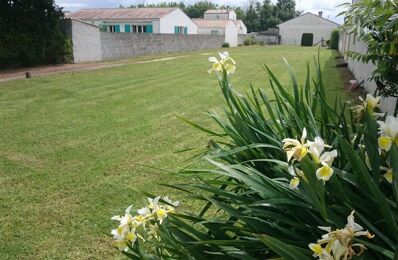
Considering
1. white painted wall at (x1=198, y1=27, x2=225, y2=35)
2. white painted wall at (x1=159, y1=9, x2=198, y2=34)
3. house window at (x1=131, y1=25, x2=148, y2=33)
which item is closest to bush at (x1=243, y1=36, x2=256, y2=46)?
white painted wall at (x1=198, y1=27, x2=225, y2=35)

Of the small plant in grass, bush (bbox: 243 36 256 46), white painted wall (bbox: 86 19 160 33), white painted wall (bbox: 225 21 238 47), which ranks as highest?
white painted wall (bbox: 86 19 160 33)

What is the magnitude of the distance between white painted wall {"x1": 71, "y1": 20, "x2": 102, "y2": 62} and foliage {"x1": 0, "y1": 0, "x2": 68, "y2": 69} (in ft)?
2.96

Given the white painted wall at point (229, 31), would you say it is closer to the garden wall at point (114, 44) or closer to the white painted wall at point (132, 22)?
the white painted wall at point (132, 22)

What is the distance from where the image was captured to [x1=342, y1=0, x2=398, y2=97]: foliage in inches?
66.3

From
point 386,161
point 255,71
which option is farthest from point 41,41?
point 386,161

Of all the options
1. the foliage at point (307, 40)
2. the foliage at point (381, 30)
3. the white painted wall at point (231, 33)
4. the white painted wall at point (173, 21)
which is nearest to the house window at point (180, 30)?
the white painted wall at point (173, 21)

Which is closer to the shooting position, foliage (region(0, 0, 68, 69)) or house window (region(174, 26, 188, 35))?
foliage (region(0, 0, 68, 69))

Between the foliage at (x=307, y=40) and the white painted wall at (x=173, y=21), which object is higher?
the white painted wall at (x=173, y=21)

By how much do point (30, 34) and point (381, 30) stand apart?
16.1 metres

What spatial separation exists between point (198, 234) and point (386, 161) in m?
0.85

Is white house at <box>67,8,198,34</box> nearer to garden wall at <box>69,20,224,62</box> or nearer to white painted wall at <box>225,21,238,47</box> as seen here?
white painted wall at <box>225,21,238,47</box>

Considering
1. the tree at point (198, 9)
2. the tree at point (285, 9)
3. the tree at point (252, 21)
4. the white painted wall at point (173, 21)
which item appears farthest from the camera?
the tree at point (198, 9)

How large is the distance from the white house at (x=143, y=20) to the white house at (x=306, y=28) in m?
19.3

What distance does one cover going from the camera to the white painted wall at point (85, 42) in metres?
18.1
